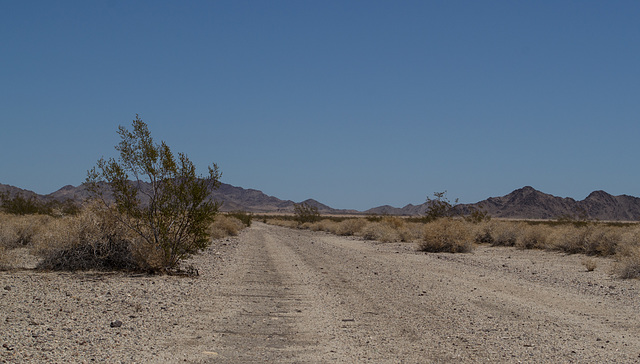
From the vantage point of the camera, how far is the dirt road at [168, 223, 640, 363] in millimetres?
7379

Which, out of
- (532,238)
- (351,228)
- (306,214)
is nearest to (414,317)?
(532,238)

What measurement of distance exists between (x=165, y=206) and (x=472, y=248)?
1828 centimetres

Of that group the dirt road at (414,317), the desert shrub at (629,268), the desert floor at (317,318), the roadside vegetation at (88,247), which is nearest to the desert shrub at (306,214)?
the dirt road at (414,317)

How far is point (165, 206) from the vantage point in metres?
16.1

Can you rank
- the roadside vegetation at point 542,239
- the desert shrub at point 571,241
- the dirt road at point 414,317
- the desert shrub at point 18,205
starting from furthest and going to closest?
the desert shrub at point 18,205 → the desert shrub at point 571,241 → the roadside vegetation at point 542,239 → the dirt road at point 414,317

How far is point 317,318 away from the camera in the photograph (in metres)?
9.70

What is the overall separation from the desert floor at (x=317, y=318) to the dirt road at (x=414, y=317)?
0.09 feet

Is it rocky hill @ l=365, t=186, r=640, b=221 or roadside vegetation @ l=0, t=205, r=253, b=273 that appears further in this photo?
rocky hill @ l=365, t=186, r=640, b=221

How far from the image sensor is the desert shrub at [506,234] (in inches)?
1245

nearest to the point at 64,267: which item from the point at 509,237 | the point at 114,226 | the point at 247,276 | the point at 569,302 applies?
the point at 114,226

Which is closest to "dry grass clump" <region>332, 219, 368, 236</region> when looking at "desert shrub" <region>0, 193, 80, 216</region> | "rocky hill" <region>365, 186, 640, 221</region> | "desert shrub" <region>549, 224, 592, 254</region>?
"desert shrub" <region>549, 224, 592, 254</region>

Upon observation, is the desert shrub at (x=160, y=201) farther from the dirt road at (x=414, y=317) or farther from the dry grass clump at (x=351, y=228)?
the dry grass clump at (x=351, y=228)

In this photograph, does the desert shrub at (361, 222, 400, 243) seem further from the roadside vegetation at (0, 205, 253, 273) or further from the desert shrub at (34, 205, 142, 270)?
the desert shrub at (34, 205, 142, 270)

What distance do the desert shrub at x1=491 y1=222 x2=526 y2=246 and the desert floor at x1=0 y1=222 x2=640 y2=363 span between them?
14.8 metres
